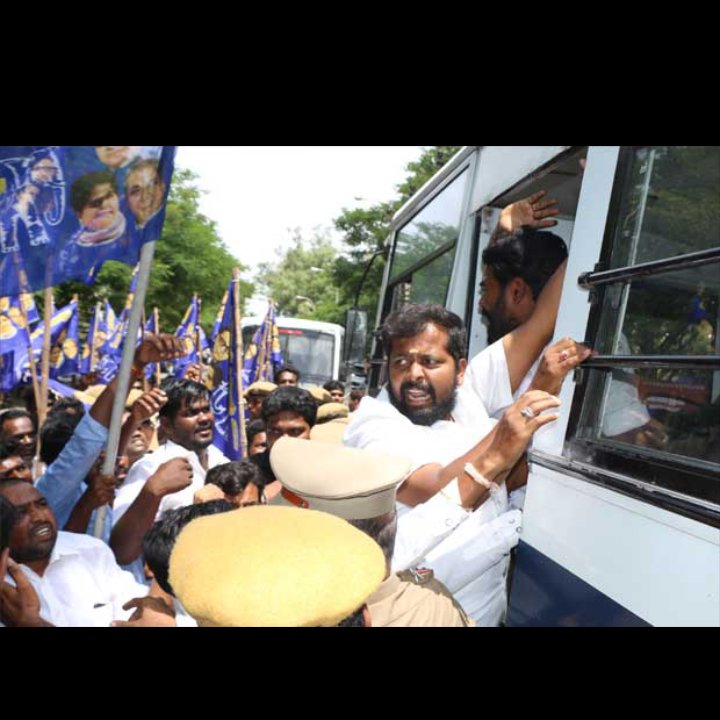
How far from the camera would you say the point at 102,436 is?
9.69 ft

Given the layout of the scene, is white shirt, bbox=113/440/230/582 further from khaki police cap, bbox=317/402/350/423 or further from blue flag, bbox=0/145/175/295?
khaki police cap, bbox=317/402/350/423

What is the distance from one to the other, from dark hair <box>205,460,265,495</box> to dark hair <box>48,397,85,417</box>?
1.77m

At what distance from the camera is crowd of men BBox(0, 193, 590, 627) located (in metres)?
1.19

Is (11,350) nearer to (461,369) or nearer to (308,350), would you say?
(461,369)

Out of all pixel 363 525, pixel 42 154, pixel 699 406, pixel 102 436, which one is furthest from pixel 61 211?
pixel 699 406

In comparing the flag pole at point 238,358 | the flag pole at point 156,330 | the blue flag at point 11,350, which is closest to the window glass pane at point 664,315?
the flag pole at point 238,358

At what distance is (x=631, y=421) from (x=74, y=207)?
2426mm

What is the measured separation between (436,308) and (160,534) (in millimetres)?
1207

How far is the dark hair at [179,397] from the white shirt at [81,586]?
134cm

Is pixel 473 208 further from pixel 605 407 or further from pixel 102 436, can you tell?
pixel 102 436

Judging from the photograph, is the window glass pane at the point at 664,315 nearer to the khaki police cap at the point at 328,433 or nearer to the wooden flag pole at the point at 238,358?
the khaki police cap at the point at 328,433

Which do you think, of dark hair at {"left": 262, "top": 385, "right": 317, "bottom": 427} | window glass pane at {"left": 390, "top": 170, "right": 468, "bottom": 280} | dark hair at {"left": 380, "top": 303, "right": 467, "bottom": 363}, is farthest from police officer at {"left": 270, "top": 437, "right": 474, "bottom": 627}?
dark hair at {"left": 262, "top": 385, "right": 317, "bottom": 427}

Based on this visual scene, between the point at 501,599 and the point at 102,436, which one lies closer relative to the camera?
the point at 501,599

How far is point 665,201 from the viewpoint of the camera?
5.52 ft
